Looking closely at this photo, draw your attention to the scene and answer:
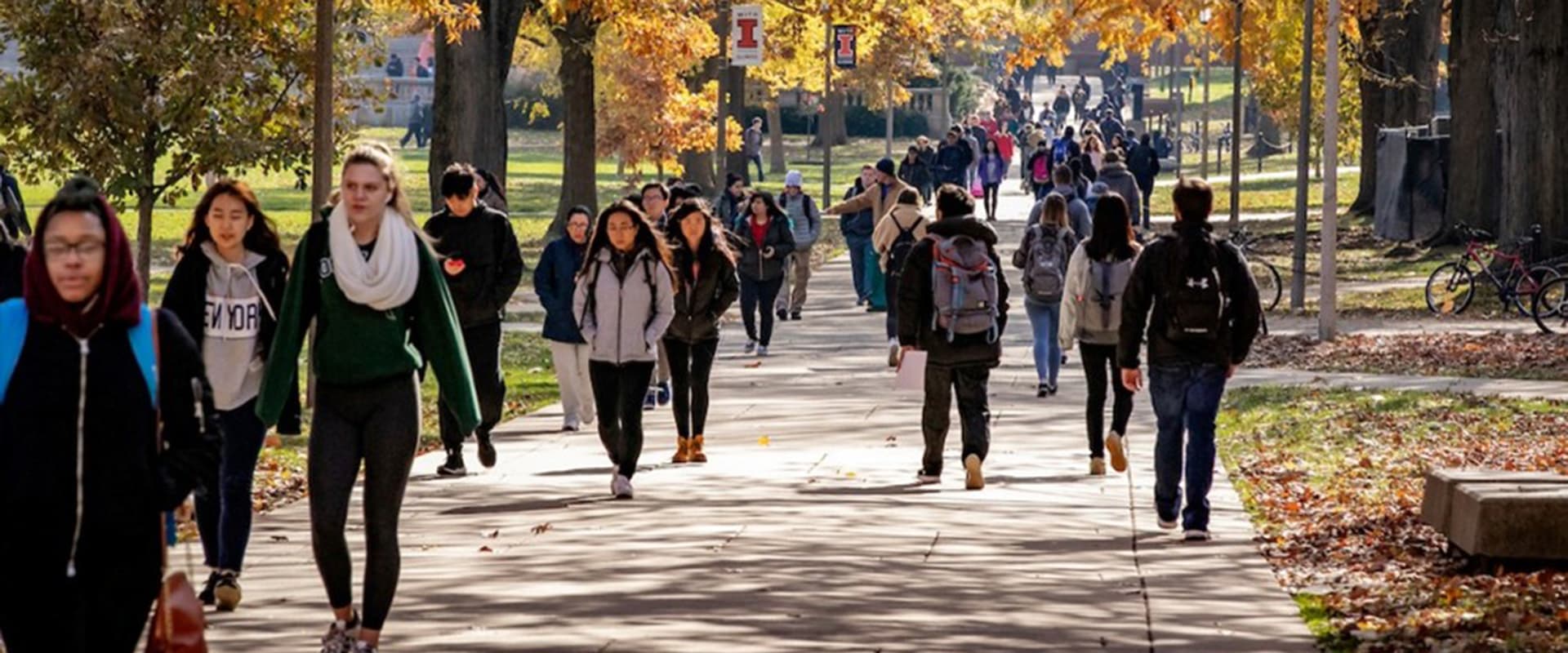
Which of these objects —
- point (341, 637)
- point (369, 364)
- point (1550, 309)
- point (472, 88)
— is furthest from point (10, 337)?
point (1550, 309)

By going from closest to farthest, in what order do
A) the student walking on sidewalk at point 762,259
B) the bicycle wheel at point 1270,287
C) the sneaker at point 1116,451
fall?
the sneaker at point 1116,451, the student walking on sidewalk at point 762,259, the bicycle wheel at point 1270,287

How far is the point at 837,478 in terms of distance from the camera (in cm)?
1484

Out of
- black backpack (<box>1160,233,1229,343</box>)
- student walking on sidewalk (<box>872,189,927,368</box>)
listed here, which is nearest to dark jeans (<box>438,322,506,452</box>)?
black backpack (<box>1160,233,1229,343</box>)

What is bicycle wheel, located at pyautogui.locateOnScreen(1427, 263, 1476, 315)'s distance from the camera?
28.4 meters

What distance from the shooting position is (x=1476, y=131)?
118ft

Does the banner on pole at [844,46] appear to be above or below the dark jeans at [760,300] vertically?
above

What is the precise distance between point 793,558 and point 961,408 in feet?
9.86

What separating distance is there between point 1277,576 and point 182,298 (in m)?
4.26

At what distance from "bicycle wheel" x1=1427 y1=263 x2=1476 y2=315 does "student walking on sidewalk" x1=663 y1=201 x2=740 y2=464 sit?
44.6ft

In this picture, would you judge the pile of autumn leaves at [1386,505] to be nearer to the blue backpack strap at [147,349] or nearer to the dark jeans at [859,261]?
the blue backpack strap at [147,349]

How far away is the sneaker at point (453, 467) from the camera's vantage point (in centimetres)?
1481

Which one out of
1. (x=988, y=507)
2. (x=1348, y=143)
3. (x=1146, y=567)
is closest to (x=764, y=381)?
(x=988, y=507)

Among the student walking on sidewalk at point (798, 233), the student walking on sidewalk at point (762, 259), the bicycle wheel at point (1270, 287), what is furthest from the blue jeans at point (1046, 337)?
the bicycle wheel at point (1270, 287)

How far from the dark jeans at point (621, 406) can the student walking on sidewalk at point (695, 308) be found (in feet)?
5.43
